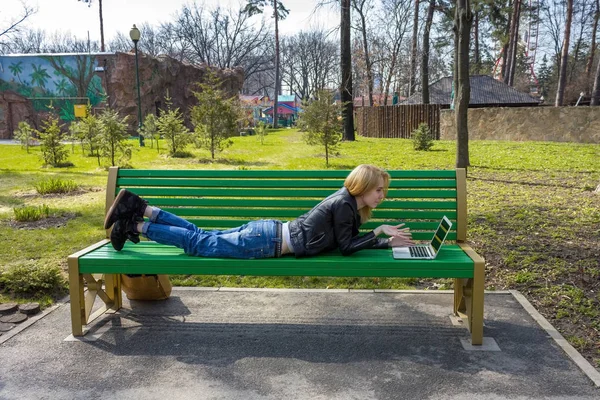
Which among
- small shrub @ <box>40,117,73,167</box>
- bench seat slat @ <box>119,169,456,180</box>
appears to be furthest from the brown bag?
small shrub @ <box>40,117,73,167</box>

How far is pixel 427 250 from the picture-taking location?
Result: 3496 mm

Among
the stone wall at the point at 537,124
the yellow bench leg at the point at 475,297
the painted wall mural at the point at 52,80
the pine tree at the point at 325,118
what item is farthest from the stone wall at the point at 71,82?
the yellow bench leg at the point at 475,297

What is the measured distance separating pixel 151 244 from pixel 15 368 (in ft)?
3.85

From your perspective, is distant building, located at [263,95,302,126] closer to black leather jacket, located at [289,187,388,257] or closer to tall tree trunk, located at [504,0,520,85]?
tall tree trunk, located at [504,0,520,85]

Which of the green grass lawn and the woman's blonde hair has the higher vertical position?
the woman's blonde hair

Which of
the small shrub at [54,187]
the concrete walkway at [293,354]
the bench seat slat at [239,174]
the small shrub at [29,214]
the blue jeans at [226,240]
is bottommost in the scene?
the concrete walkway at [293,354]

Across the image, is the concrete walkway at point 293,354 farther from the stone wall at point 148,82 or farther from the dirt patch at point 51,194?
the stone wall at point 148,82

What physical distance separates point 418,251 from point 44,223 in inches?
213

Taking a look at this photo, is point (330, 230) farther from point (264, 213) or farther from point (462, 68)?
point (462, 68)

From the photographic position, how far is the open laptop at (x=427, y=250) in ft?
11.0

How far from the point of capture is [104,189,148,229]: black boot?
3.48 metres

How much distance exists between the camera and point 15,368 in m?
3.16

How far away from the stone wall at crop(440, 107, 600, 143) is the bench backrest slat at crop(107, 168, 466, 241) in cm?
1621

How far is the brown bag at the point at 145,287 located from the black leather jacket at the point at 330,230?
130 centimetres
